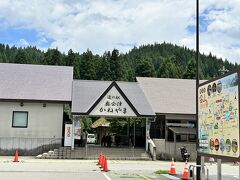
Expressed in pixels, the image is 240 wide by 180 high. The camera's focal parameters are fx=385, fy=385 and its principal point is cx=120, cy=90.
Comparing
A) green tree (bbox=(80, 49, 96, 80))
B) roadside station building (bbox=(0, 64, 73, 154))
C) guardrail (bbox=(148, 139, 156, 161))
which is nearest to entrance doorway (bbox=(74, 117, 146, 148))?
roadside station building (bbox=(0, 64, 73, 154))

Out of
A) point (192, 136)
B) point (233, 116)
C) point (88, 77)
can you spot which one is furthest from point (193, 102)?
point (88, 77)

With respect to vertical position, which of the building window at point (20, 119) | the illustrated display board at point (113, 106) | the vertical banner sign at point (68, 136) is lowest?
the vertical banner sign at point (68, 136)

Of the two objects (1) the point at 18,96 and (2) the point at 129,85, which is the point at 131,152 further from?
(1) the point at 18,96

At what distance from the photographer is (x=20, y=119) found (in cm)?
3241

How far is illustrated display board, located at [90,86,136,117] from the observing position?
32.0m

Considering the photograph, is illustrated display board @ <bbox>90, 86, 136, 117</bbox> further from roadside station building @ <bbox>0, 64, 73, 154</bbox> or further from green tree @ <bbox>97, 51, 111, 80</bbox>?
green tree @ <bbox>97, 51, 111, 80</bbox>

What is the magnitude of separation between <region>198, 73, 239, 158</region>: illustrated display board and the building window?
21.7 metres

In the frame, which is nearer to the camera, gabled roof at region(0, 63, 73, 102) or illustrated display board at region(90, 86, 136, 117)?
illustrated display board at region(90, 86, 136, 117)

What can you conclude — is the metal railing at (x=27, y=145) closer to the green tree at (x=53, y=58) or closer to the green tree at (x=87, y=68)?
the green tree at (x=87, y=68)

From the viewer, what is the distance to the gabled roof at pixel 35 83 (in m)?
32.6

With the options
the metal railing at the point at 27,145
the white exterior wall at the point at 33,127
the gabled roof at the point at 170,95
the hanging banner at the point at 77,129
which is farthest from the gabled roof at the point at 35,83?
→ the gabled roof at the point at 170,95

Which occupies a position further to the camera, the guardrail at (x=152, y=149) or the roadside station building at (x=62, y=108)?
the roadside station building at (x=62, y=108)

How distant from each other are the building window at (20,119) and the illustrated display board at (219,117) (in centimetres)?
2165

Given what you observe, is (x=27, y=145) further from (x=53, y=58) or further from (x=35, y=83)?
(x=53, y=58)
